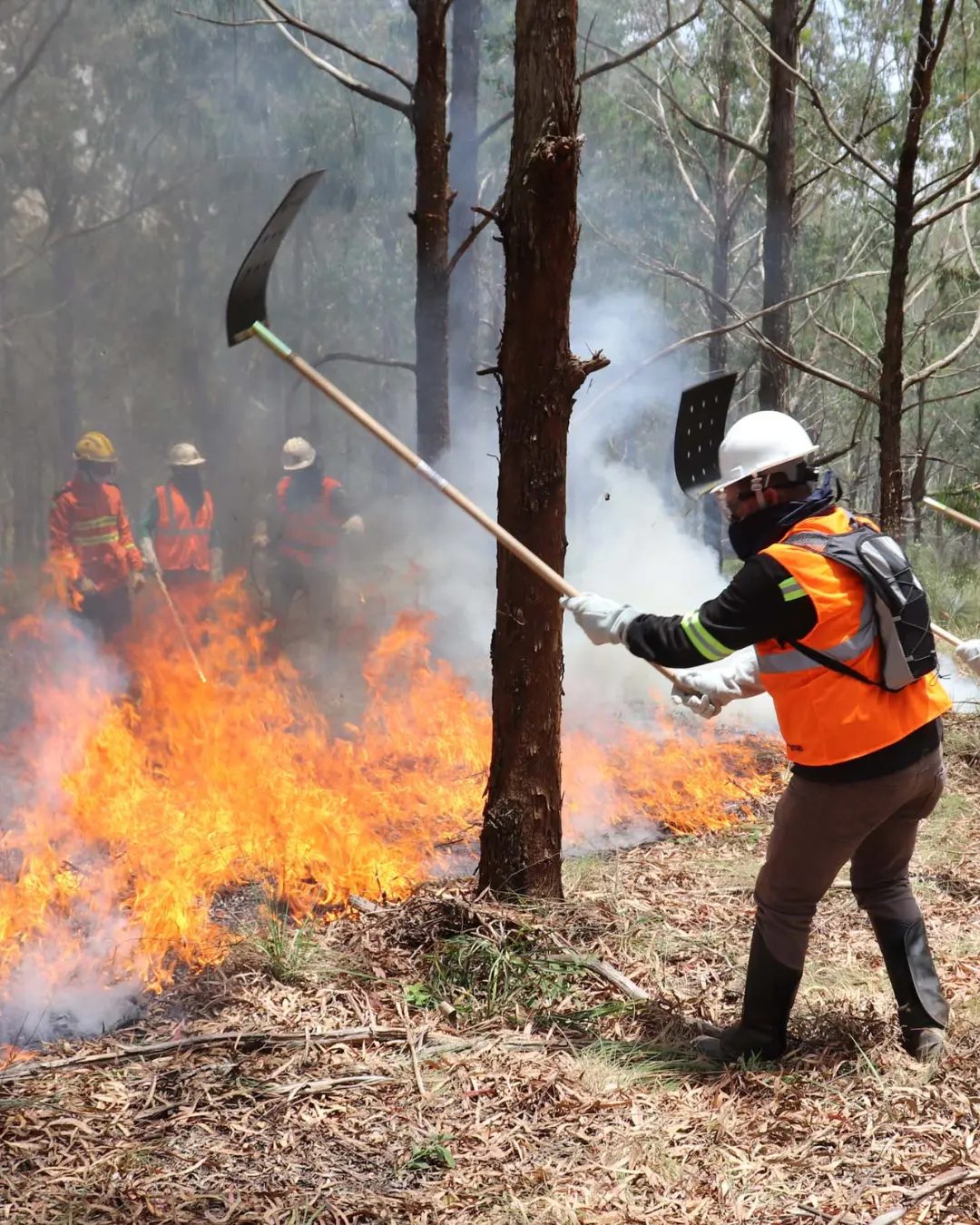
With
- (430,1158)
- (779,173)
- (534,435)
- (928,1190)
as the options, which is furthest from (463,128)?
(928,1190)

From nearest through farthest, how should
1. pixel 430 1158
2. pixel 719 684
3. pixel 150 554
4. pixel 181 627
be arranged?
pixel 430 1158, pixel 719 684, pixel 181 627, pixel 150 554

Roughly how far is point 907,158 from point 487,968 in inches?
220

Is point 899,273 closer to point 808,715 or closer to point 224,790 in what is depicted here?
point 808,715

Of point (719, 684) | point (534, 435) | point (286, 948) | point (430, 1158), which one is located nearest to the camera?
point (430, 1158)

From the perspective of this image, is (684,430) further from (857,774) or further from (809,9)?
(809,9)

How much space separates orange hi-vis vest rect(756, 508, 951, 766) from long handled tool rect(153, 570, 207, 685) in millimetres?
5630

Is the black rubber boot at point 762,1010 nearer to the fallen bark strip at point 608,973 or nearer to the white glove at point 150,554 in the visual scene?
the fallen bark strip at point 608,973

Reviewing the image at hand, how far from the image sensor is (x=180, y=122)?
781 inches

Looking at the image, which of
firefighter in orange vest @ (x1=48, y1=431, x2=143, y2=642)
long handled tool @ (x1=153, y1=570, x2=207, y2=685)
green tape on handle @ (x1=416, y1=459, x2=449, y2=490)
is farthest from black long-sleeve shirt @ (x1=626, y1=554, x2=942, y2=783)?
firefighter in orange vest @ (x1=48, y1=431, x2=143, y2=642)

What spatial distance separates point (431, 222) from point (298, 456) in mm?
2349

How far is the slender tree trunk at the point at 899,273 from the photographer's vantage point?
6711 millimetres

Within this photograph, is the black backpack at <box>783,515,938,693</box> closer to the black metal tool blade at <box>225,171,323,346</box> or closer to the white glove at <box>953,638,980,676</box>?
the white glove at <box>953,638,980,676</box>

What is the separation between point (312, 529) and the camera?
32.2ft

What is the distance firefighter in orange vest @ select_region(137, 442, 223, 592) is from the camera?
9219 mm
